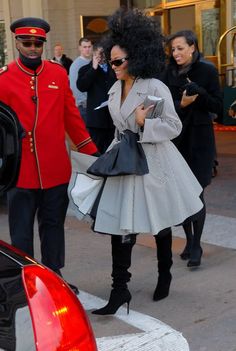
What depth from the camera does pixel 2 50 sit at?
1548 centimetres

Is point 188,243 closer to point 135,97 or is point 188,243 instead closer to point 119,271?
point 119,271

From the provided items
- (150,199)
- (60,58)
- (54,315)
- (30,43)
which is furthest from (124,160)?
(60,58)

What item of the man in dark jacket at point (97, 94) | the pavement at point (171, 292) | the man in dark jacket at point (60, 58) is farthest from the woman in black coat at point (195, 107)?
the man in dark jacket at point (60, 58)

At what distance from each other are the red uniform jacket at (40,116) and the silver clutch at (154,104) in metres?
0.67

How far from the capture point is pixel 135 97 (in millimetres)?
3666

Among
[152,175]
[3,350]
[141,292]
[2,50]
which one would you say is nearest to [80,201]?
[152,175]

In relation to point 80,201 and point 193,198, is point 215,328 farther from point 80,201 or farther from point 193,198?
point 80,201

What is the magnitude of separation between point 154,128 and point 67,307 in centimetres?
181

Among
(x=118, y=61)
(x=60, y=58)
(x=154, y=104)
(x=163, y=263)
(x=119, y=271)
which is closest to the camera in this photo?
(x=154, y=104)

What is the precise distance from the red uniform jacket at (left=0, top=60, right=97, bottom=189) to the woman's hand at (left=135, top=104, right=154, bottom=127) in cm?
61

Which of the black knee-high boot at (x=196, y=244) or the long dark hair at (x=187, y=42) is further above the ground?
the long dark hair at (x=187, y=42)

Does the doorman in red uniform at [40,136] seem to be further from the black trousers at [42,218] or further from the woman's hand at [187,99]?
the woman's hand at [187,99]

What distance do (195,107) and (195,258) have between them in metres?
1.21

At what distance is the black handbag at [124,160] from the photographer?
11.6 feet
